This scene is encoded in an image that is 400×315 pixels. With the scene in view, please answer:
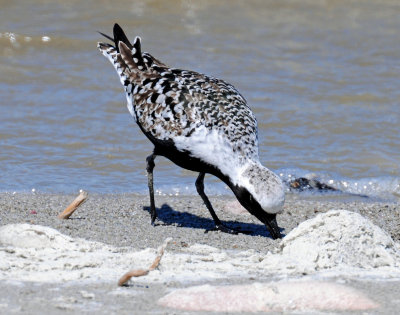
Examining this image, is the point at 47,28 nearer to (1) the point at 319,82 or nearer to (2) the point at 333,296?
(1) the point at 319,82

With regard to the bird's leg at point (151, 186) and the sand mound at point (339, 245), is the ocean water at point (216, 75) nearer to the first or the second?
the bird's leg at point (151, 186)

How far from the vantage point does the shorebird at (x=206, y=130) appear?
274 inches

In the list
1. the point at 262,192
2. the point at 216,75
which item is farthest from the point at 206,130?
A: the point at 216,75

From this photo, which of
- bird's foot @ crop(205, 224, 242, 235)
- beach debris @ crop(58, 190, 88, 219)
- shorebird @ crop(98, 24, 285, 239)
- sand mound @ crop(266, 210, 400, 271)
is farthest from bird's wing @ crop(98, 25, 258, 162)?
sand mound @ crop(266, 210, 400, 271)

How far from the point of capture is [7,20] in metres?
16.5

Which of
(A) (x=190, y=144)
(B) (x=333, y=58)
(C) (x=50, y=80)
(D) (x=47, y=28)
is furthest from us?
(D) (x=47, y=28)

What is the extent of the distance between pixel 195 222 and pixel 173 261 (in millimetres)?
2598

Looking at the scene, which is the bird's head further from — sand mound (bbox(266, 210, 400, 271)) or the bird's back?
sand mound (bbox(266, 210, 400, 271))

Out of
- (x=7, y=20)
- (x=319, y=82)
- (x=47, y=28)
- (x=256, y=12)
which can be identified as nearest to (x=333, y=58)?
(x=319, y=82)

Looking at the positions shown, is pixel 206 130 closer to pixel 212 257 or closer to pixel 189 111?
pixel 189 111

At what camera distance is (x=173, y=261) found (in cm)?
563

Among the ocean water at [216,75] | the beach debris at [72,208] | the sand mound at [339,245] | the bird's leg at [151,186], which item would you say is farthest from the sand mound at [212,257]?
the ocean water at [216,75]

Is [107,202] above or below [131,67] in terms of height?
below

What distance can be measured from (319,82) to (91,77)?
3720 mm
